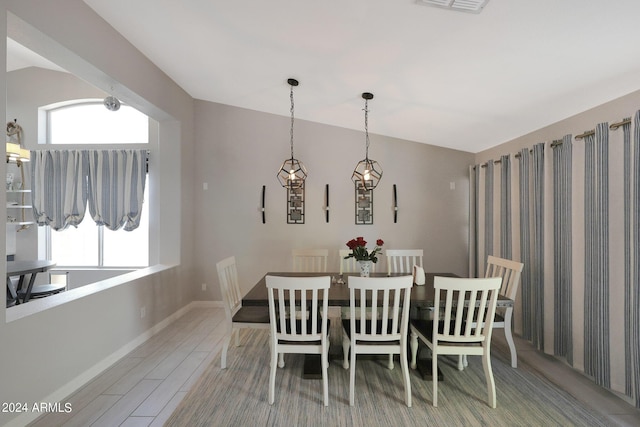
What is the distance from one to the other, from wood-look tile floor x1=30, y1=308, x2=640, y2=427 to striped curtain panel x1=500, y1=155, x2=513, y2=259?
1022 millimetres

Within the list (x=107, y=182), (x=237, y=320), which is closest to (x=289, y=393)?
(x=237, y=320)

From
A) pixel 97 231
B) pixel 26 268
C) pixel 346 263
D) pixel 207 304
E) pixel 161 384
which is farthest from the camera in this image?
pixel 97 231

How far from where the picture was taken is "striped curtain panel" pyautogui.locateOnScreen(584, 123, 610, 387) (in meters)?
2.36

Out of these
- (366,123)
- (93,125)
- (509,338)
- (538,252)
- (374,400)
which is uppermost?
(93,125)

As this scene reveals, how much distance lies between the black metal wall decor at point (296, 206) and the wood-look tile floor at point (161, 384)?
182cm

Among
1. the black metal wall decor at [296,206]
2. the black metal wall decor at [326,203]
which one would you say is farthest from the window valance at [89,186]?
the black metal wall decor at [326,203]

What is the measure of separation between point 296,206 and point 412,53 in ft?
8.60

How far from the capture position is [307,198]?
4504 millimetres

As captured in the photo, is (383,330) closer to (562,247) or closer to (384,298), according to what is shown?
(384,298)

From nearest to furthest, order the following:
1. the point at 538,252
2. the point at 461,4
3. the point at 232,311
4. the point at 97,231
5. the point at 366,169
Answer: the point at 461,4 < the point at 232,311 < the point at 538,252 < the point at 366,169 < the point at 97,231

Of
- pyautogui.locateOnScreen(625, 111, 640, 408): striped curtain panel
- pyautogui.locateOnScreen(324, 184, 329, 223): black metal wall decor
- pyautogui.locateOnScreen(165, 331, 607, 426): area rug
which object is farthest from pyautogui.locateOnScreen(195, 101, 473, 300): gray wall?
pyautogui.locateOnScreen(625, 111, 640, 408): striped curtain panel

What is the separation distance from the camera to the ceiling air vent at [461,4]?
1.78 metres

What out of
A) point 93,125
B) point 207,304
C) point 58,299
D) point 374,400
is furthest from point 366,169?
point 93,125

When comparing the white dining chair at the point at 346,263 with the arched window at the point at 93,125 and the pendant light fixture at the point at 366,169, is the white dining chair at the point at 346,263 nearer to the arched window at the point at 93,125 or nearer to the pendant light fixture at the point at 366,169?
the pendant light fixture at the point at 366,169
